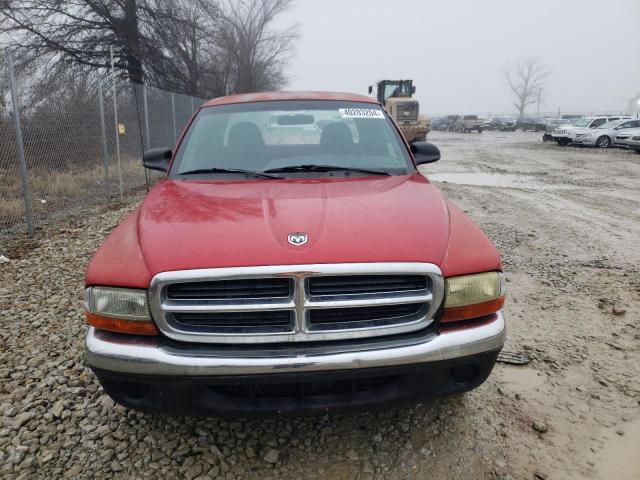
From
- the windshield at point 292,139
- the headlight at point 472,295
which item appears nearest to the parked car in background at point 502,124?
the windshield at point 292,139

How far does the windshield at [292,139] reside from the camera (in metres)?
3.19

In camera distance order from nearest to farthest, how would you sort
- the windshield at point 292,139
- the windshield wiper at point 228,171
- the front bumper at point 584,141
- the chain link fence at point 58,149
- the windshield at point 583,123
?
the windshield wiper at point 228,171
the windshield at point 292,139
the chain link fence at point 58,149
the front bumper at point 584,141
the windshield at point 583,123

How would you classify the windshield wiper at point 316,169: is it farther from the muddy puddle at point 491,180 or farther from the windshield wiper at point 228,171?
the muddy puddle at point 491,180

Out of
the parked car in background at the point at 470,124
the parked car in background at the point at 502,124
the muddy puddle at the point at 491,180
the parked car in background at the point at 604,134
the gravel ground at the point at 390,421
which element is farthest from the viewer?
the parked car in background at the point at 502,124

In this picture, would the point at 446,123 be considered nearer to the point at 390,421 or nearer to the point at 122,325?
the point at 390,421

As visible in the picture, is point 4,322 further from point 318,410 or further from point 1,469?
point 318,410

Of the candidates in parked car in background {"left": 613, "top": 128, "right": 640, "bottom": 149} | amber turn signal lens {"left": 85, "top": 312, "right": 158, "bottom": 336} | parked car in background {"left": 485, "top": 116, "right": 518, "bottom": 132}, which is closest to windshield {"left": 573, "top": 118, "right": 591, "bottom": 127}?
parked car in background {"left": 613, "top": 128, "right": 640, "bottom": 149}

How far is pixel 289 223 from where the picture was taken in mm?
2178

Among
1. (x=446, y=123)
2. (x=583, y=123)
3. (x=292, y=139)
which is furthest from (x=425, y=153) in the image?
(x=446, y=123)

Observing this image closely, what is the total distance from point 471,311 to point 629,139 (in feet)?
74.5

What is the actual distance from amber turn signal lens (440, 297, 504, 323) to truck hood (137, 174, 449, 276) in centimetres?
24

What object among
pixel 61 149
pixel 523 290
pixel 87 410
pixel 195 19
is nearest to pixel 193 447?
pixel 87 410

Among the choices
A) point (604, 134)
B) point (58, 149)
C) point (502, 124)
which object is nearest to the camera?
point (58, 149)

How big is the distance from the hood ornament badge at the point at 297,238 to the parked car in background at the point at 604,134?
82.8 feet
